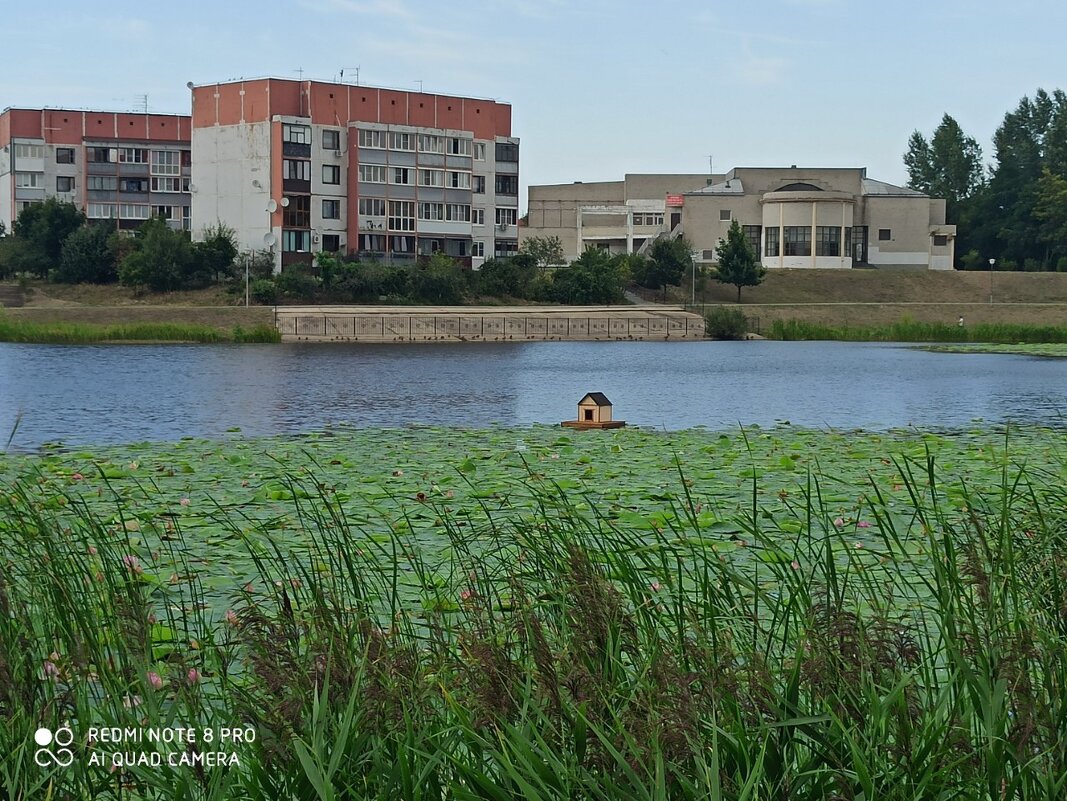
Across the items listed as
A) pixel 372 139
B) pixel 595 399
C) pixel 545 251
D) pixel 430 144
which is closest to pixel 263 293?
pixel 372 139

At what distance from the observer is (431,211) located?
280 feet

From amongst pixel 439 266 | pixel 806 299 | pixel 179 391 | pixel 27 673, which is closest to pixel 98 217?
pixel 439 266

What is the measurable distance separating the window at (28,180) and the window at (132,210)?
662cm

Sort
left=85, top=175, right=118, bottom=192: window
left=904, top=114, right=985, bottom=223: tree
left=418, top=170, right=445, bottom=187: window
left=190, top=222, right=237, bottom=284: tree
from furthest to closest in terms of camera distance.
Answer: left=904, top=114, right=985, bottom=223: tree
left=85, top=175, right=118, bottom=192: window
left=418, top=170, right=445, bottom=187: window
left=190, top=222, right=237, bottom=284: tree

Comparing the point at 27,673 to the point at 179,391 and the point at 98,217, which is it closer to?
the point at 179,391

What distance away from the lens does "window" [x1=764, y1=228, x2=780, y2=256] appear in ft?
322

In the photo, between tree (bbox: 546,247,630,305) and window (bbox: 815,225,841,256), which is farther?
window (bbox: 815,225,841,256)

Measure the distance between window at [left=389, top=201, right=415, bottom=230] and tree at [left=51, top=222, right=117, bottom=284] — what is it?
56.3ft

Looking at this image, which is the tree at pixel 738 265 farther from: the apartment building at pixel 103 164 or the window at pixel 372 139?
the apartment building at pixel 103 164

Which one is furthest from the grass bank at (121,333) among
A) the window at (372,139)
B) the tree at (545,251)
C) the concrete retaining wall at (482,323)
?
the tree at (545,251)

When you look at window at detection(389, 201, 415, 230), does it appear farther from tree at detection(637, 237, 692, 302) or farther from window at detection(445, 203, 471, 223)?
tree at detection(637, 237, 692, 302)

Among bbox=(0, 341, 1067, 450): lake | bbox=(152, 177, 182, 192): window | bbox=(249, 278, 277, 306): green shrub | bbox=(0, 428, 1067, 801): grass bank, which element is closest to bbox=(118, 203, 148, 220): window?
bbox=(152, 177, 182, 192): window

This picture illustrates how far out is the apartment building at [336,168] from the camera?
79250 millimetres

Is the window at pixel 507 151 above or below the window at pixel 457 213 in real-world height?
above
